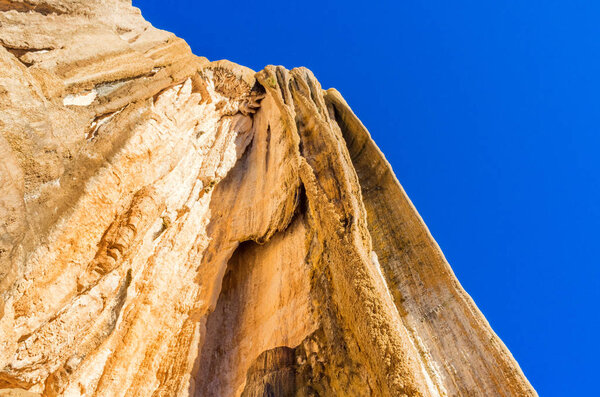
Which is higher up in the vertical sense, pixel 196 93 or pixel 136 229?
pixel 196 93

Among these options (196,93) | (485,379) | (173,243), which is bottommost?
(485,379)

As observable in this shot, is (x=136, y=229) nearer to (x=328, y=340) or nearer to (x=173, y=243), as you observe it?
(x=173, y=243)

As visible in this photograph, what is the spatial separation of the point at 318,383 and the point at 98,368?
273cm

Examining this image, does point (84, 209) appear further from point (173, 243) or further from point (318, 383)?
point (318, 383)

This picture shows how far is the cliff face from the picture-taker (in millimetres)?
3625

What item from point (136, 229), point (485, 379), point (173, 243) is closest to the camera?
point (485, 379)

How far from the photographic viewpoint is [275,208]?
245 inches

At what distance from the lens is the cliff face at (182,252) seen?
3.62 meters

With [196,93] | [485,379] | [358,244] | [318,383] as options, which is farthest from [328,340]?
[196,93]

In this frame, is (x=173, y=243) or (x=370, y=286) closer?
(x=370, y=286)

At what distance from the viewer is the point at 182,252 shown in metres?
5.67

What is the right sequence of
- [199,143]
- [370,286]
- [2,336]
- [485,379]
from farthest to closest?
[199,143]
[485,379]
[370,286]
[2,336]

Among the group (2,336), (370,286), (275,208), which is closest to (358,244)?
(370,286)

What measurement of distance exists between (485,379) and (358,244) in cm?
237
